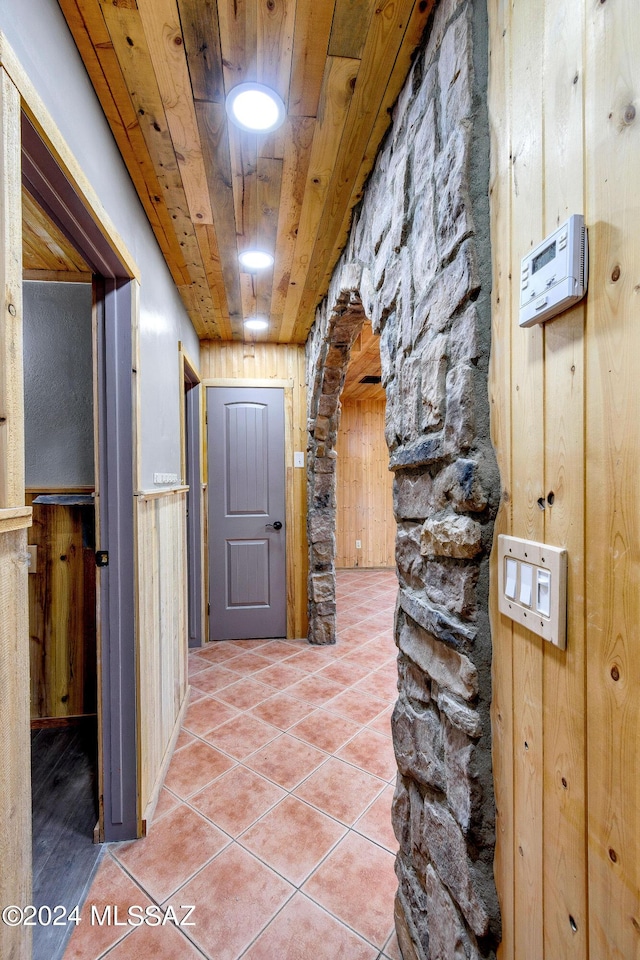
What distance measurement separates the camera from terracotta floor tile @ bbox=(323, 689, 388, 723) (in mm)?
2369

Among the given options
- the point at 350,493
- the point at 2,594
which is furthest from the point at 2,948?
the point at 350,493

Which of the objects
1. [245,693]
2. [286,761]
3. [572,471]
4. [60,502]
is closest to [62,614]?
[60,502]

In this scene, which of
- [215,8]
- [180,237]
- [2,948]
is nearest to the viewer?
[2,948]

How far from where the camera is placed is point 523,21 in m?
0.72

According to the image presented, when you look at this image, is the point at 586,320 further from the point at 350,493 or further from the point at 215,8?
the point at 350,493

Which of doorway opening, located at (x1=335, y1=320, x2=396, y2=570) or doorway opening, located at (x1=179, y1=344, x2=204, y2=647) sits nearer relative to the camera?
doorway opening, located at (x1=179, y1=344, x2=204, y2=647)

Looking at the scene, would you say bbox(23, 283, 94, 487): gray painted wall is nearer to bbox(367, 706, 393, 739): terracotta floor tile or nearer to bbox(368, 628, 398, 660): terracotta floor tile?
bbox(367, 706, 393, 739): terracotta floor tile

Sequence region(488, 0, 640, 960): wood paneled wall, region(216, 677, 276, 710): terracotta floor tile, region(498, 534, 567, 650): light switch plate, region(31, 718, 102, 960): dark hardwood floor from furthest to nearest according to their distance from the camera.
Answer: region(216, 677, 276, 710): terracotta floor tile
region(31, 718, 102, 960): dark hardwood floor
region(498, 534, 567, 650): light switch plate
region(488, 0, 640, 960): wood paneled wall

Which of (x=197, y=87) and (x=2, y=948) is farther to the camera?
(x=197, y=87)

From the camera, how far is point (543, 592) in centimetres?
67

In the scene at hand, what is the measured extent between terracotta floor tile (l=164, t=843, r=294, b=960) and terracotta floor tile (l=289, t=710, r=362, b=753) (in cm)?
67

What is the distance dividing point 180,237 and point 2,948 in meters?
2.25

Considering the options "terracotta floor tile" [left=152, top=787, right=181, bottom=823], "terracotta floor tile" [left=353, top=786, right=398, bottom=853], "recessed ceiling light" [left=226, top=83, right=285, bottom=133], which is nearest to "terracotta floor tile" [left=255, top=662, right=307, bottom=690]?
"terracotta floor tile" [left=152, top=787, right=181, bottom=823]

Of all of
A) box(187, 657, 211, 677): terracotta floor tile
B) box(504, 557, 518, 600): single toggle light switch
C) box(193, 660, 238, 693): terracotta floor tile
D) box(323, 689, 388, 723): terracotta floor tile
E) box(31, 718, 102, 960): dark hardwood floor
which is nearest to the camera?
box(504, 557, 518, 600): single toggle light switch
